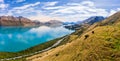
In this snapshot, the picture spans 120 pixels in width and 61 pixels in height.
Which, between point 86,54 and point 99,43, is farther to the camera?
point 99,43

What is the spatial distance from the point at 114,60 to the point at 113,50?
9.59 feet

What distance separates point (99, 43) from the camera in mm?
38812

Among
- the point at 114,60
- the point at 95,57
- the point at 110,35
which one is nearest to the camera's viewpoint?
the point at 114,60

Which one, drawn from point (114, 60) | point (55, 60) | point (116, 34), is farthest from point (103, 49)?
point (55, 60)

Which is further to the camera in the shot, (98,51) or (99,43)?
(99,43)

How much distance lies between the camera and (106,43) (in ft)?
124

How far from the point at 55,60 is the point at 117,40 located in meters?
13.5

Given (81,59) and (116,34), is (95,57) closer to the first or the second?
(81,59)

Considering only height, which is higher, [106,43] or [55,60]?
[106,43]

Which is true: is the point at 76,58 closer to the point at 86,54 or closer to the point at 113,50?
the point at 86,54

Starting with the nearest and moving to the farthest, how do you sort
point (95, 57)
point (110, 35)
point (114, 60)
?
point (114, 60), point (95, 57), point (110, 35)

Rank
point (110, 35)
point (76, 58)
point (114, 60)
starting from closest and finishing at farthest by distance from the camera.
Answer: point (114, 60) → point (76, 58) → point (110, 35)

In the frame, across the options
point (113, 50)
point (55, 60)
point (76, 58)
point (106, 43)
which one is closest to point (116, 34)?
point (106, 43)

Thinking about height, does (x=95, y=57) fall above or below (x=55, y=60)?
above
